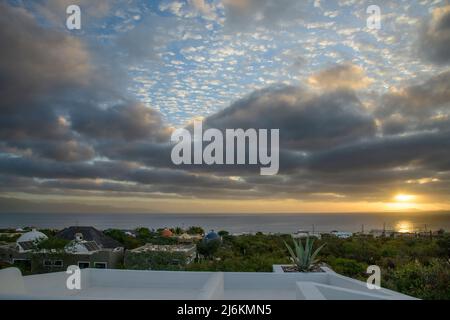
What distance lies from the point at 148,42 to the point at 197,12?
96 centimetres

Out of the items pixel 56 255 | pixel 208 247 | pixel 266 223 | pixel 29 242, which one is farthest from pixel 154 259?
pixel 266 223

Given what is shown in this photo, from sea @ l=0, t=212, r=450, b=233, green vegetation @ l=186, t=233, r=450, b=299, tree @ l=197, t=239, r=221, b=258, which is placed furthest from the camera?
sea @ l=0, t=212, r=450, b=233

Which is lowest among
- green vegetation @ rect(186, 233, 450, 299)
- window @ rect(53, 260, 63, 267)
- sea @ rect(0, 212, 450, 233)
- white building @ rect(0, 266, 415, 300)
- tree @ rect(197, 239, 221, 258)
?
sea @ rect(0, 212, 450, 233)

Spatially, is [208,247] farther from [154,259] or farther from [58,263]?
[154,259]

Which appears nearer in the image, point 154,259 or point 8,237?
point 154,259

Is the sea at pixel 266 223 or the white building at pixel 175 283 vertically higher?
the white building at pixel 175 283

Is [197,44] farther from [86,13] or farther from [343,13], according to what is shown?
[343,13]

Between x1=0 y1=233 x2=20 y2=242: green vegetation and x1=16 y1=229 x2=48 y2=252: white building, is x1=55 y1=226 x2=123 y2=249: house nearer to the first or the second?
x1=0 y1=233 x2=20 y2=242: green vegetation

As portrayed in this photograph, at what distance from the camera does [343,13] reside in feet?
17.7

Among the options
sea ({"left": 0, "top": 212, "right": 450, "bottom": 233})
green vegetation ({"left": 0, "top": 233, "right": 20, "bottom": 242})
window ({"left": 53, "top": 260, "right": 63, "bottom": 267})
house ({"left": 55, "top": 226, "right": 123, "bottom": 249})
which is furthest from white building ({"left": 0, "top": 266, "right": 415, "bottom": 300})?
sea ({"left": 0, "top": 212, "right": 450, "bottom": 233})

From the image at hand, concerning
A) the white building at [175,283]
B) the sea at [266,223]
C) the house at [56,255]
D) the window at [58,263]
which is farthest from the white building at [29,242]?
the sea at [266,223]

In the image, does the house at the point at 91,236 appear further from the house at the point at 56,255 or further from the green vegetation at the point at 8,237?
the green vegetation at the point at 8,237

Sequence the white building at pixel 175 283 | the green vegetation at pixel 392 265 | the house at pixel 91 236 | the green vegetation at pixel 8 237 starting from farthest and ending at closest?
the house at pixel 91 236 → the green vegetation at pixel 8 237 → the green vegetation at pixel 392 265 → the white building at pixel 175 283
